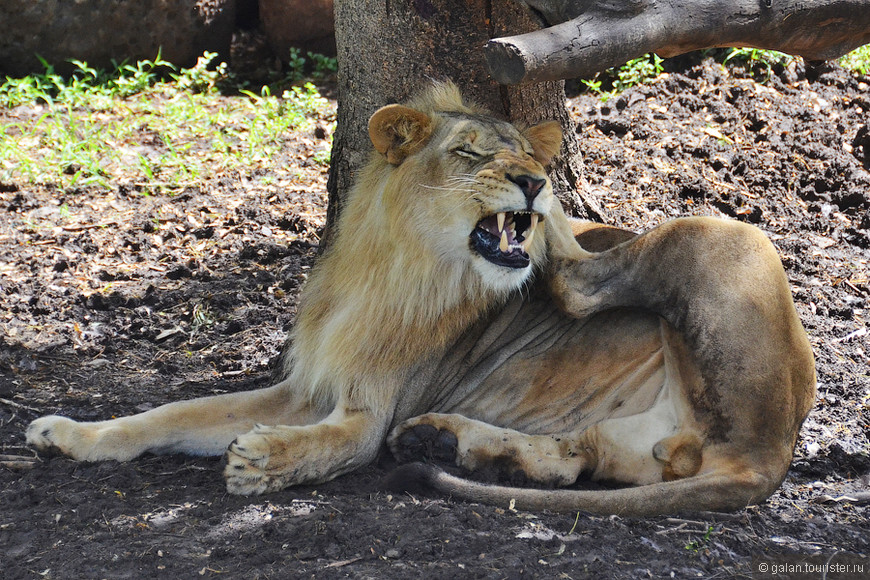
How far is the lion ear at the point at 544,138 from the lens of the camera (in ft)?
12.9

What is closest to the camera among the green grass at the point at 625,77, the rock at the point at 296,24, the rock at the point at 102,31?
the green grass at the point at 625,77

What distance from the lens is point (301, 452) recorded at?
357cm

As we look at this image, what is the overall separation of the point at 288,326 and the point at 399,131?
5.86ft

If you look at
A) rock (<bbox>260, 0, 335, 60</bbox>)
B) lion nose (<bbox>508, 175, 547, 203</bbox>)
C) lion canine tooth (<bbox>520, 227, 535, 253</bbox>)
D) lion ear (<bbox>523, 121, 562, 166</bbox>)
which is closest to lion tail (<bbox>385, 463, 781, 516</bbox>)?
lion canine tooth (<bbox>520, 227, 535, 253</bbox>)

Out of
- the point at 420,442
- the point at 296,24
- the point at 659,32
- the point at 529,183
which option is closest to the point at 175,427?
the point at 420,442

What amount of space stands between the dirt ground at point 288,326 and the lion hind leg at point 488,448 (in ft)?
0.56

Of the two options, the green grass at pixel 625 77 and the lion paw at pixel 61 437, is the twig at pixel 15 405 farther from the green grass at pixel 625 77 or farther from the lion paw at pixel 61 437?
the green grass at pixel 625 77

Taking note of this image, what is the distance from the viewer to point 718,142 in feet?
21.5

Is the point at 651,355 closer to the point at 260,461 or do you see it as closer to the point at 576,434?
the point at 576,434

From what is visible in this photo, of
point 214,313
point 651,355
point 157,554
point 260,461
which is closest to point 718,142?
point 651,355

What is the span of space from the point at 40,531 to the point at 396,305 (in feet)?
4.88

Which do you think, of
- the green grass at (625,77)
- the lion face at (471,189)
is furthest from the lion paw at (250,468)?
the green grass at (625,77)

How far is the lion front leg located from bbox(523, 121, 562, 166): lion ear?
127cm

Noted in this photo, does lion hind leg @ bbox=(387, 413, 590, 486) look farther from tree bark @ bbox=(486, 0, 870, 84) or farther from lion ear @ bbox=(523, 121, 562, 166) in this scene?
tree bark @ bbox=(486, 0, 870, 84)
